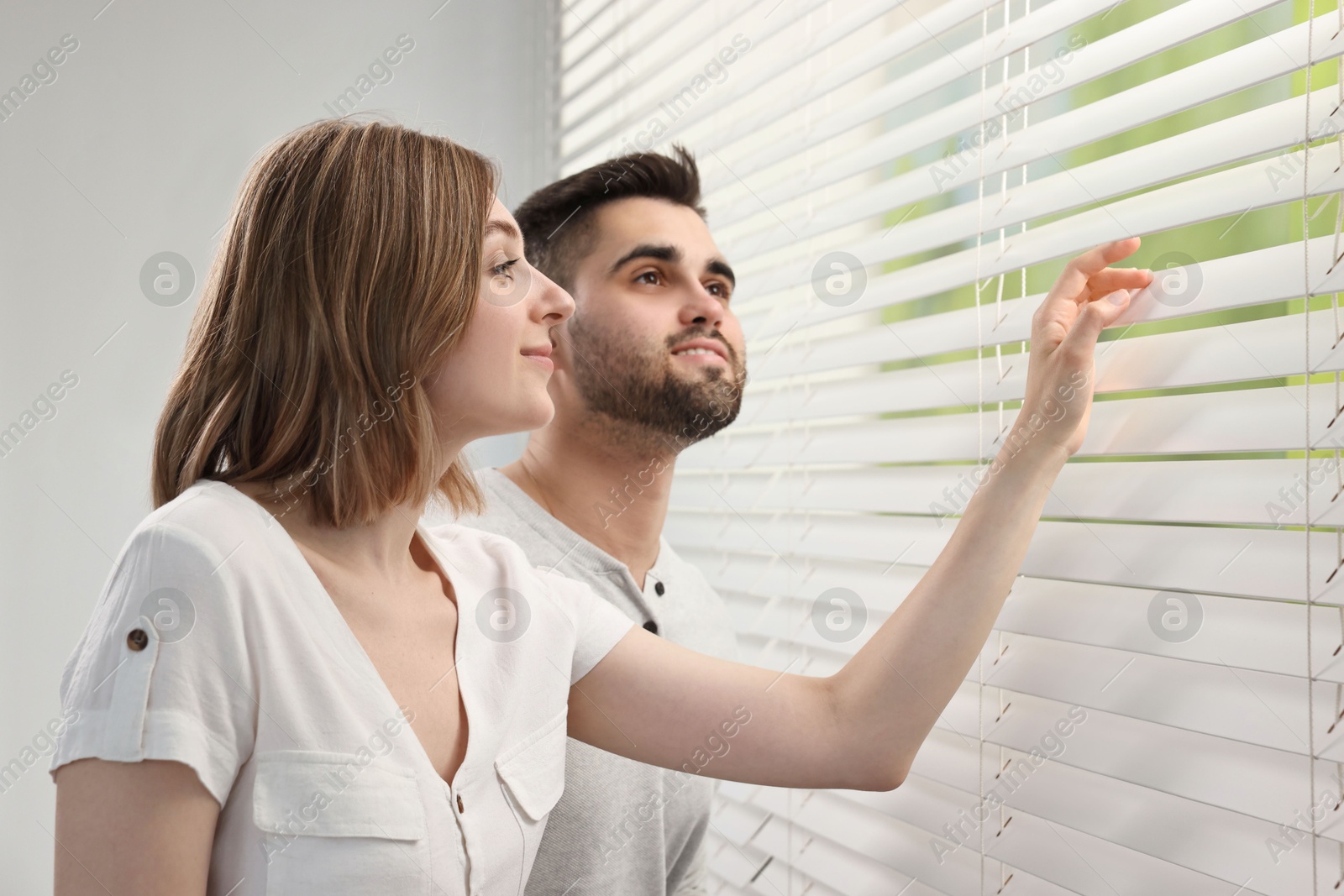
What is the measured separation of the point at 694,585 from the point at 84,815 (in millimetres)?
780

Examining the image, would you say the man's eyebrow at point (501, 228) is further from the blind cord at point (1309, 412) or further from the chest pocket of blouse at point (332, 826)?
the blind cord at point (1309, 412)

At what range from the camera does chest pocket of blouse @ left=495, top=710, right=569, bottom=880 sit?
2.57 ft

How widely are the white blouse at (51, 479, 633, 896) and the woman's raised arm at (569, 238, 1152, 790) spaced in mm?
196

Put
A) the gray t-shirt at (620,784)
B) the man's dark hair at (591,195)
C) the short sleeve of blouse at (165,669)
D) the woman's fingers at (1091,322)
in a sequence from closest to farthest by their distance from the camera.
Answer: the short sleeve of blouse at (165,669) → the woman's fingers at (1091,322) → the gray t-shirt at (620,784) → the man's dark hair at (591,195)

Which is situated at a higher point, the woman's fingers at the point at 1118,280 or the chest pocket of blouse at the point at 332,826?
the woman's fingers at the point at 1118,280

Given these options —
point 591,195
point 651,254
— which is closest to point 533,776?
point 651,254

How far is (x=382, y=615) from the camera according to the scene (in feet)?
2.52

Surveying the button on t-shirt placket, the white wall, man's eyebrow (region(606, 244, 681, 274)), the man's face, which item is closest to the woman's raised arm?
the button on t-shirt placket

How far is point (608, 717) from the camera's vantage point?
0.91 metres

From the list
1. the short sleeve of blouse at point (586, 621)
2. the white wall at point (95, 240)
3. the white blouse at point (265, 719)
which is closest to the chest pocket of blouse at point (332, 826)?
the white blouse at point (265, 719)

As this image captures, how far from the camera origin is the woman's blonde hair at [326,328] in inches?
28.6

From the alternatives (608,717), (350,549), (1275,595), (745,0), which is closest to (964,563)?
(1275,595)

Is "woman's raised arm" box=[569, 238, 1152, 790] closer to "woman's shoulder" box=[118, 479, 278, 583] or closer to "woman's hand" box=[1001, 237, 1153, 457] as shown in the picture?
"woman's hand" box=[1001, 237, 1153, 457]

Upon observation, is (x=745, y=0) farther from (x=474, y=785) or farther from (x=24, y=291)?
(x=24, y=291)
